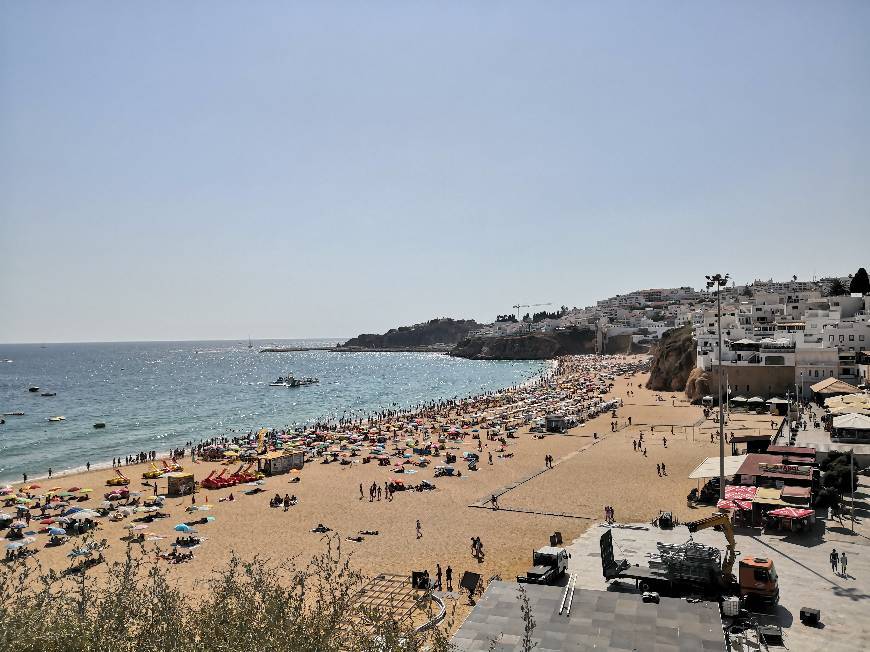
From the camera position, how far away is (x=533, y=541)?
21234mm

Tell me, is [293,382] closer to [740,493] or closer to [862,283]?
[862,283]

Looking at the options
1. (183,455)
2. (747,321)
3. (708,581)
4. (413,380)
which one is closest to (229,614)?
(708,581)

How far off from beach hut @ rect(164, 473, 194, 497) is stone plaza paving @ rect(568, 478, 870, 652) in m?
22.2

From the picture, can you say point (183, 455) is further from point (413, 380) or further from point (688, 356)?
point (413, 380)

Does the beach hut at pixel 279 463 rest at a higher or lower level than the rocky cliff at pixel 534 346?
lower

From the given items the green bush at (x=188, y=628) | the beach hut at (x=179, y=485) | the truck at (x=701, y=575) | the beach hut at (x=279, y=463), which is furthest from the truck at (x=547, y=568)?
the beach hut at (x=279, y=463)

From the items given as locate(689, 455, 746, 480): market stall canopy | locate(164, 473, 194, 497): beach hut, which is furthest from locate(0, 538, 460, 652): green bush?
locate(164, 473, 194, 497): beach hut

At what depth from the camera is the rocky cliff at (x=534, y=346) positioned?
159875mm

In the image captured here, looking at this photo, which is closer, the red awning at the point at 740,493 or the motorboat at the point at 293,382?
the red awning at the point at 740,493

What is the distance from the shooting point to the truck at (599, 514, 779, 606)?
45.3 ft

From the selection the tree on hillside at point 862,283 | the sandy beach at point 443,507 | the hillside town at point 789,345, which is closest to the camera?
the sandy beach at point 443,507

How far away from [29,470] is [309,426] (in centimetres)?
2363

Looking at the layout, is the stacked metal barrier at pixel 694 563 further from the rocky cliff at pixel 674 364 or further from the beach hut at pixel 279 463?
the rocky cliff at pixel 674 364

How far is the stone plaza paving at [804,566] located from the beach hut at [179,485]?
2223cm
